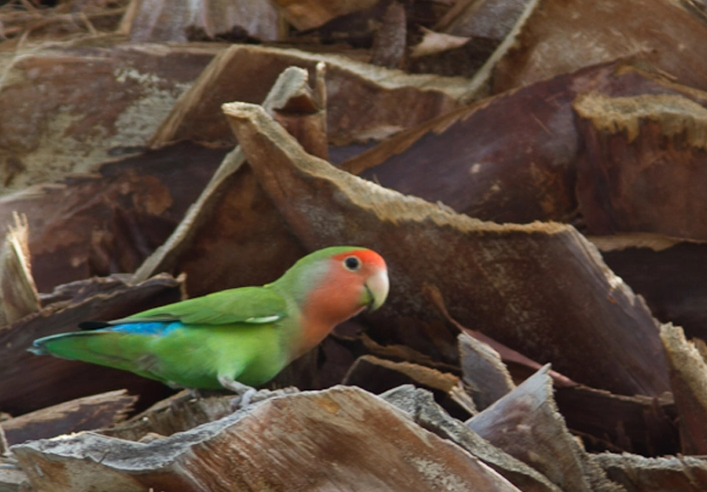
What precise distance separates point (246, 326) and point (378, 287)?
1.58ft

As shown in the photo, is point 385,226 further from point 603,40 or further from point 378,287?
point 603,40

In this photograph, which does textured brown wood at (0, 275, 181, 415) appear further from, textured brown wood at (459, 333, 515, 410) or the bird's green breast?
textured brown wood at (459, 333, 515, 410)

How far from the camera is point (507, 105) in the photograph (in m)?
1.91

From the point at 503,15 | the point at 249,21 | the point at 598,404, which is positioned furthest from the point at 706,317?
the point at 249,21

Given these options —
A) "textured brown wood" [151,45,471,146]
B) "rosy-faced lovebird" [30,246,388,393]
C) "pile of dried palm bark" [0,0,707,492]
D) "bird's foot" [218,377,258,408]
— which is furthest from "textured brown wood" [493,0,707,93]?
"bird's foot" [218,377,258,408]

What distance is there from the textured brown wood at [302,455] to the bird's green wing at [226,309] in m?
0.63

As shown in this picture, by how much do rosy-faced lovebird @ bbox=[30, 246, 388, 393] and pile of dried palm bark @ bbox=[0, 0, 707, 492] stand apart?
0.16 ft

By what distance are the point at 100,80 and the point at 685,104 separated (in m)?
1.22

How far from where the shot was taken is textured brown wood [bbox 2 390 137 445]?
1.61 m

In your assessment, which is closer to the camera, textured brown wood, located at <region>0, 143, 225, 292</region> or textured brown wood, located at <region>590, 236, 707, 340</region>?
textured brown wood, located at <region>590, 236, 707, 340</region>

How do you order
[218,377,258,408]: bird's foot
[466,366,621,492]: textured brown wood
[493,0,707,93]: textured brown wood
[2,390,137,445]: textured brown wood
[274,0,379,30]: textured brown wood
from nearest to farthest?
[466,366,621,492]: textured brown wood, [2,390,137,445]: textured brown wood, [218,377,258,408]: bird's foot, [493,0,707,93]: textured brown wood, [274,0,379,30]: textured brown wood

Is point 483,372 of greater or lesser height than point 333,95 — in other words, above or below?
below

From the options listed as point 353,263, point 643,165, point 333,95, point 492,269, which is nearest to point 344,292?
point 353,263

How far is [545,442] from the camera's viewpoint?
4.22 feet
